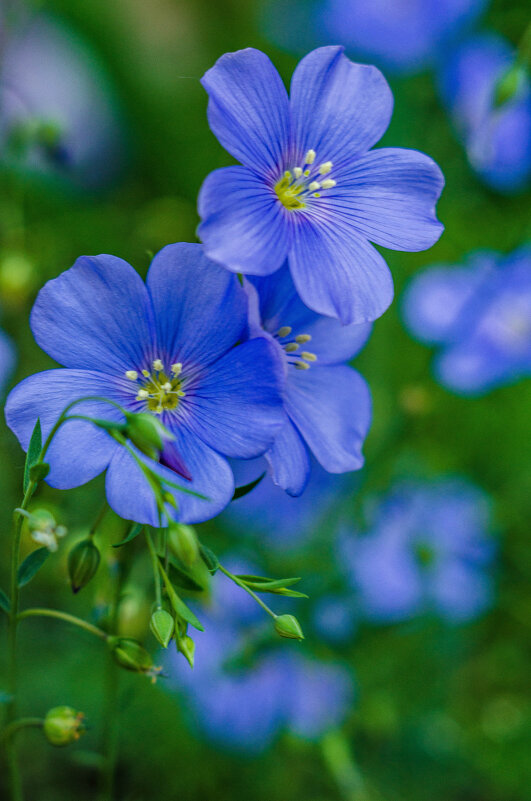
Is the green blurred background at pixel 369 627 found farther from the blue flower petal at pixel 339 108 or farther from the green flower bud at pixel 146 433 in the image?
the blue flower petal at pixel 339 108

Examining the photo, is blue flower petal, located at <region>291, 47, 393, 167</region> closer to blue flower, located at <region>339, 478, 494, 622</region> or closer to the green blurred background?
the green blurred background

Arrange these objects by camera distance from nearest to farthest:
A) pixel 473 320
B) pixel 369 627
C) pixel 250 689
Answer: pixel 250 689 → pixel 369 627 → pixel 473 320

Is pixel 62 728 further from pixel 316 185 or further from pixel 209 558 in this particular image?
pixel 316 185

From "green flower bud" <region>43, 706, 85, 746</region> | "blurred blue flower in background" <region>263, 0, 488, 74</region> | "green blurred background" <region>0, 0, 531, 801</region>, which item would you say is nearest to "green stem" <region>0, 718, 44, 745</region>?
"green flower bud" <region>43, 706, 85, 746</region>

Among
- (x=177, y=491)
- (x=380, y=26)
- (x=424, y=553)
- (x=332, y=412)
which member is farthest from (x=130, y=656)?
(x=380, y=26)

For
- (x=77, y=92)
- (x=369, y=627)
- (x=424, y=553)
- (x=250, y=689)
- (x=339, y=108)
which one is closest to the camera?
(x=339, y=108)

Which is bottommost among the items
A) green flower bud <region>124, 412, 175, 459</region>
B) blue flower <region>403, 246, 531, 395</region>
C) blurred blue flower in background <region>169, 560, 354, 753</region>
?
blurred blue flower in background <region>169, 560, 354, 753</region>

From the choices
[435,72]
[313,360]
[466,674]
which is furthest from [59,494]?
[435,72]
